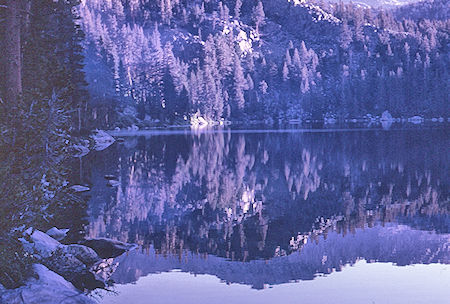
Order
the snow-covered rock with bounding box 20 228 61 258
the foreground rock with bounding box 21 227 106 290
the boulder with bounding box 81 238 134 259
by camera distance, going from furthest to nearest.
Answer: the boulder with bounding box 81 238 134 259 → the foreground rock with bounding box 21 227 106 290 → the snow-covered rock with bounding box 20 228 61 258

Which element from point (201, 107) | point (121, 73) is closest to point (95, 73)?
point (121, 73)

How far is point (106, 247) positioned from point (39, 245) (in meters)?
4.06

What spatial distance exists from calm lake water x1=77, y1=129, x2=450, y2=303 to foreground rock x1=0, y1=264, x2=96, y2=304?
1.28 metres

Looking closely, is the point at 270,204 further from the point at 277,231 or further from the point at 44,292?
the point at 44,292

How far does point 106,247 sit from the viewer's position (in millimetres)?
18344

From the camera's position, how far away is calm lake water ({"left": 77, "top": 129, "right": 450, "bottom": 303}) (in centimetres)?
1500

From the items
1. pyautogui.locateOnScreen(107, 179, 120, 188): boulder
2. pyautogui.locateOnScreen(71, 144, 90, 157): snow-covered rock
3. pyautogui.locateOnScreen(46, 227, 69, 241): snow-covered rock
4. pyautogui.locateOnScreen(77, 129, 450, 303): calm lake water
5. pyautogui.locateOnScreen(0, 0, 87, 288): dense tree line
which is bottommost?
pyautogui.locateOnScreen(77, 129, 450, 303): calm lake water

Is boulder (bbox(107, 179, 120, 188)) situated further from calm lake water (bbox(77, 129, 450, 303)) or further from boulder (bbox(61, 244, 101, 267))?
boulder (bbox(61, 244, 101, 267))

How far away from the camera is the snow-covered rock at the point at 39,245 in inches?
542

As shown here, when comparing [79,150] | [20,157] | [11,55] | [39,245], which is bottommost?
[39,245]

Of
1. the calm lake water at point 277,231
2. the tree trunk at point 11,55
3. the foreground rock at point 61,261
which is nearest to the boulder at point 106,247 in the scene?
the calm lake water at point 277,231

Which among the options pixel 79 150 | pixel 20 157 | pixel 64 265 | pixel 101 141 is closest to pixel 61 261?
pixel 64 265

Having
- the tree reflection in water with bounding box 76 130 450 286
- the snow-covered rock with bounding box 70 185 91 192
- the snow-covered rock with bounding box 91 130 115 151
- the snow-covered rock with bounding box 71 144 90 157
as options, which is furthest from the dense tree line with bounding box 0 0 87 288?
the snow-covered rock with bounding box 91 130 115 151

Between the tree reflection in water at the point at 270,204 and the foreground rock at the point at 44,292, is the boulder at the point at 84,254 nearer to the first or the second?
the tree reflection in water at the point at 270,204
